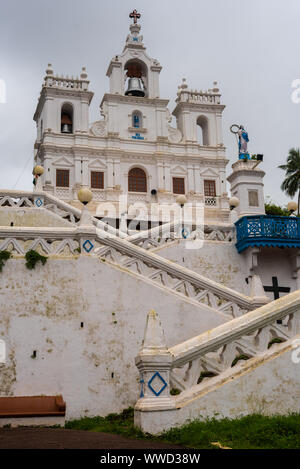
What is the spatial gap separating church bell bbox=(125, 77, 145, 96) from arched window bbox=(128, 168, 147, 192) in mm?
6611

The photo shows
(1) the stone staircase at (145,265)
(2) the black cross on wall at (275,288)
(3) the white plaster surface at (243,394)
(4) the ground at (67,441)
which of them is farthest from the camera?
(2) the black cross on wall at (275,288)

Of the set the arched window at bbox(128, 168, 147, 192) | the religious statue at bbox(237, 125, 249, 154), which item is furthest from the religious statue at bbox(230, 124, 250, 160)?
the arched window at bbox(128, 168, 147, 192)

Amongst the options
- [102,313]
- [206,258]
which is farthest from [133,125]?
[102,313]

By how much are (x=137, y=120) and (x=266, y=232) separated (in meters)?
25.3

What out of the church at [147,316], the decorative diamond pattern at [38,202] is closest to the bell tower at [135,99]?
the church at [147,316]

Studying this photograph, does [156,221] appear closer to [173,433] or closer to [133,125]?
[133,125]

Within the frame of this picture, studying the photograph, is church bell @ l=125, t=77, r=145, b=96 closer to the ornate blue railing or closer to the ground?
the ornate blue railing

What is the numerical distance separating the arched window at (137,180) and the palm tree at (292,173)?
21.8 m

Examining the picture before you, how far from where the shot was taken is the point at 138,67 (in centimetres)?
4388

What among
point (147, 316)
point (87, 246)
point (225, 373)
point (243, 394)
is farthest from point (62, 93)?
point (243, 394)

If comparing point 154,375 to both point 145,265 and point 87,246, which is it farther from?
point 145,265

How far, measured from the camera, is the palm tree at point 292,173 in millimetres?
56406

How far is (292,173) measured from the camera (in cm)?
5759

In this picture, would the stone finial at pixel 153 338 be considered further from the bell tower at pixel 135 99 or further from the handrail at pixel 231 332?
the bell tower at pixel 135 99
